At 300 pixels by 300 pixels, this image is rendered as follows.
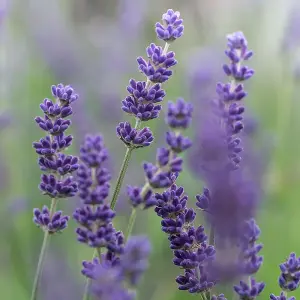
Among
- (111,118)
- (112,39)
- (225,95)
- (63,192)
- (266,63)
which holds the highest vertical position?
(266,63)

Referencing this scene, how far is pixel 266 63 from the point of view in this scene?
3.90 metres

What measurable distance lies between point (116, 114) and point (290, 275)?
1.63m

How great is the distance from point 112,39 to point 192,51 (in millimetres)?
380

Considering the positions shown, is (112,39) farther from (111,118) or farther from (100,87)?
(111,118)

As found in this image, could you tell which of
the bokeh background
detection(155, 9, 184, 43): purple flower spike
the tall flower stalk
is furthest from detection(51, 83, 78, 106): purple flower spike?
the bokeh background

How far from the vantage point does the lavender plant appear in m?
0.62

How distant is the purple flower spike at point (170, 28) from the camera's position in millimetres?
804

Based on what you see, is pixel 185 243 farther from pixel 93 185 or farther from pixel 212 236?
pixel 93 185

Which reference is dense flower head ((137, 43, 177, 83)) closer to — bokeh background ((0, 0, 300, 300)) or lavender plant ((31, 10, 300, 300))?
lavender plant ((31, 10, 300, 300))

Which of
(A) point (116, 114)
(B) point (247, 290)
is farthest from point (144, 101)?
(A) point (116, 114)

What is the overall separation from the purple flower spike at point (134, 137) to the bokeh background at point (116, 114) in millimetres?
566

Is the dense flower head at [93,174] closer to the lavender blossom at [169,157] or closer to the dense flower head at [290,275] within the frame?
the lavender blossom at [169,157]

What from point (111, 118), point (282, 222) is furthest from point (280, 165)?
point (111, 118)

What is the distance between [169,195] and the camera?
0.76 metres
